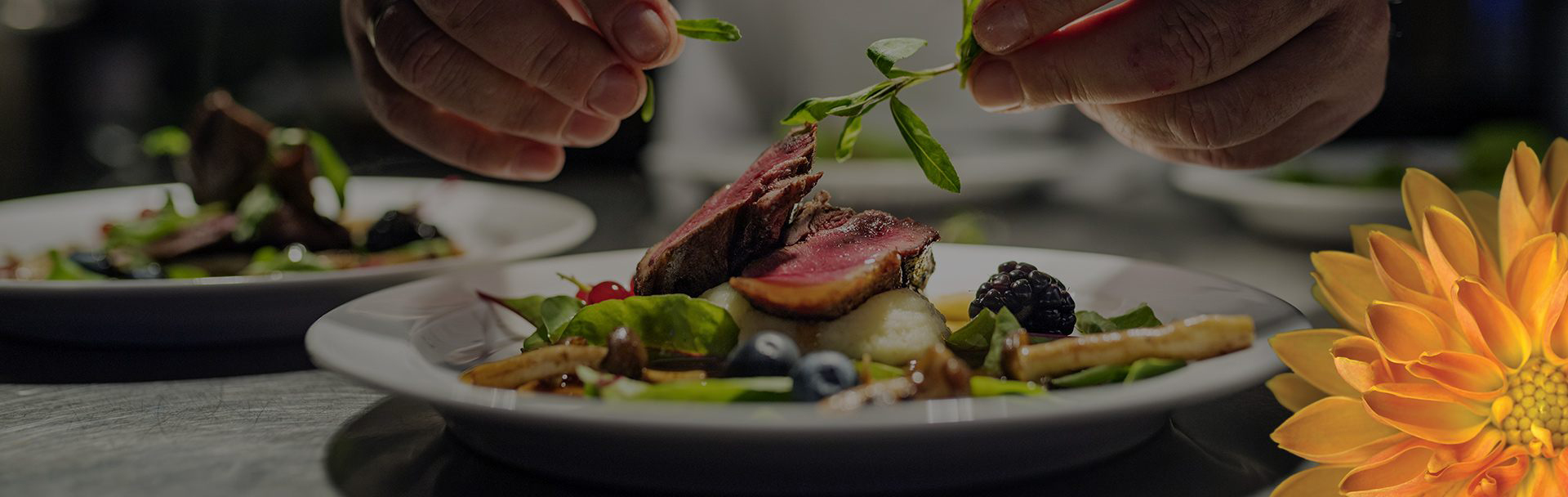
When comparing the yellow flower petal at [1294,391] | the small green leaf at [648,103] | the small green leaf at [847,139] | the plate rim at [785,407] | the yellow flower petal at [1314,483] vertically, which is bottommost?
the yellow flower petal at [1314,483]

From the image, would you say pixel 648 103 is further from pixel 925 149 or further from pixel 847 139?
pixel 925 149

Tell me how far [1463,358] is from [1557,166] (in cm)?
19

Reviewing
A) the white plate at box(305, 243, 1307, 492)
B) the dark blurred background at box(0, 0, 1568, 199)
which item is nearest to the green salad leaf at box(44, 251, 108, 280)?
the white plate at box(305, 243, 1307, 492)

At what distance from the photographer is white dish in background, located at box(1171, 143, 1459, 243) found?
285 centimetres

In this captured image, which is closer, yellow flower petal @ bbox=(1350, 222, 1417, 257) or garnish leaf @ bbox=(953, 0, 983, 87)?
yellow flower petal @ bbox=(1350, 222, 1417, 257)

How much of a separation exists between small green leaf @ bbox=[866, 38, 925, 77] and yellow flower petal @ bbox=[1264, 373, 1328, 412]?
0.53 meters

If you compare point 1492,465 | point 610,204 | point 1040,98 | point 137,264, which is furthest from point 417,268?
point 610,204

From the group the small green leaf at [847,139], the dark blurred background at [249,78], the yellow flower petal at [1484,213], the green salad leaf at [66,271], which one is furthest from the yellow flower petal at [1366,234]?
the dark blurred background at [249,78]

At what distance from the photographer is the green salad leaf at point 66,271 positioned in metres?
2.00

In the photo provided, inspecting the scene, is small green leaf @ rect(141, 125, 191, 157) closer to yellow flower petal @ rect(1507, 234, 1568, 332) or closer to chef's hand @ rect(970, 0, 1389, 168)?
chef's hand @ rect(970, 0, 1389, 168)

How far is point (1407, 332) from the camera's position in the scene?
873mm

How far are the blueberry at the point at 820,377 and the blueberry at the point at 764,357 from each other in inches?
2.7

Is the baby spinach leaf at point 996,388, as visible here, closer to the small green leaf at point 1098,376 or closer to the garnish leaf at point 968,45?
the small green leaf at point 1098,376

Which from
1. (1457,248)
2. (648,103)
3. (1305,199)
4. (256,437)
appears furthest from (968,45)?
(1305,199)
